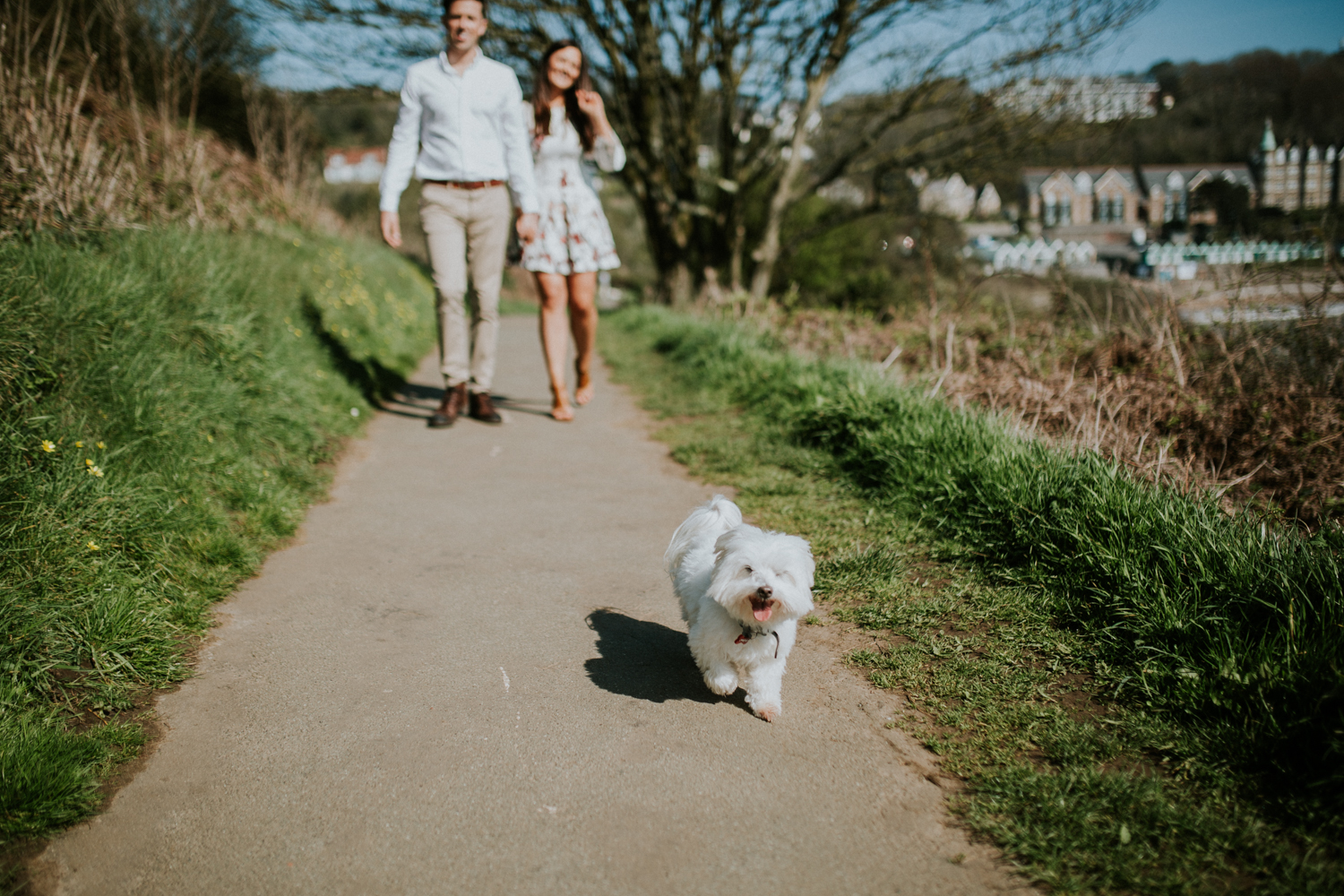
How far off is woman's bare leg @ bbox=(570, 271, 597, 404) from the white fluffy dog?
3.75 meters

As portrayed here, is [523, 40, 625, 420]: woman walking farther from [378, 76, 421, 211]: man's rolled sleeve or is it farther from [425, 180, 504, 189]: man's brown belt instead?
[378, 76, 421, 211]: man's rolled sleeve

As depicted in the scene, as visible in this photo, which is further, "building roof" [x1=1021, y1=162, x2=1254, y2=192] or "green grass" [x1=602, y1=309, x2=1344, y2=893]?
"building roof" [x1=1021, y1=162, x2=1254, y2=192]

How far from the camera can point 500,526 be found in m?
4.23

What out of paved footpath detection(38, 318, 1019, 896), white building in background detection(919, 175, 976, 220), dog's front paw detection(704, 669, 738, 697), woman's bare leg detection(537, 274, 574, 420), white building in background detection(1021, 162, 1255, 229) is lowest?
paved footpath detection(38, 318, 1019, 896)

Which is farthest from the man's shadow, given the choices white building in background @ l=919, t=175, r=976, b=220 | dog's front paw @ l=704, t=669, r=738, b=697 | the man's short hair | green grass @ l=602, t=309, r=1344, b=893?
white building in background @ l=919, t=175, r=976, b=220

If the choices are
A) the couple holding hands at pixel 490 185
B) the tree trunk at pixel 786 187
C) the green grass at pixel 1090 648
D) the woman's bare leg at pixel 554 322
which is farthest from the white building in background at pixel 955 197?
the green grass at pixel 1090 648

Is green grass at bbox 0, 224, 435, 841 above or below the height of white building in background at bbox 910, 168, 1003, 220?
below

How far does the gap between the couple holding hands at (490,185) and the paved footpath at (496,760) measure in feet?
8.47

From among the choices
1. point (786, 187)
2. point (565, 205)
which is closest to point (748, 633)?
point (565, 205)

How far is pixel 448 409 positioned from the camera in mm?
6180

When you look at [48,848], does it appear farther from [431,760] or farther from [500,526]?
[500,526]

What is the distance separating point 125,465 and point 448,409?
2.65 meters

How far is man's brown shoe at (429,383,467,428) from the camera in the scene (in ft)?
20.1

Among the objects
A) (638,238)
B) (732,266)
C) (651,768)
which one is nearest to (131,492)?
(651,768)
